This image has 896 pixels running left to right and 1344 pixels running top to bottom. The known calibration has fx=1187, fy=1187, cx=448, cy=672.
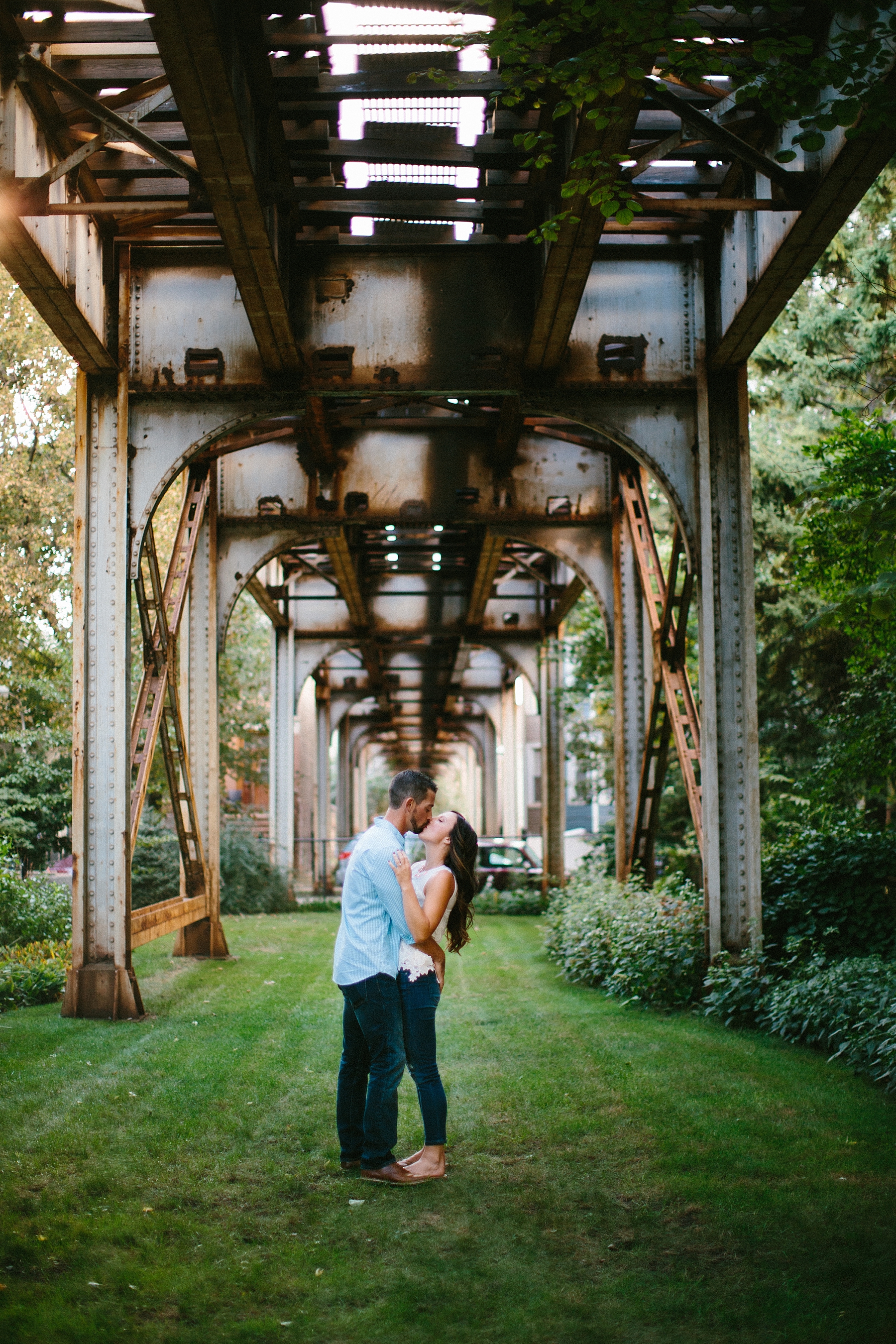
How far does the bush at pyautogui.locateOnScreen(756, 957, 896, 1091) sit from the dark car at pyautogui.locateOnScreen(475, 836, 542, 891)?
16.2 metres

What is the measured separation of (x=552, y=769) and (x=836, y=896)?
13.1 m

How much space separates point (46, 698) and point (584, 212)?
661 inches

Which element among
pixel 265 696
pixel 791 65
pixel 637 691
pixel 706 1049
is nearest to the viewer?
pixel 791 65

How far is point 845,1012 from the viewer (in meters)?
8.36

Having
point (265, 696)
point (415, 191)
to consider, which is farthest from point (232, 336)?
point (265, 696)

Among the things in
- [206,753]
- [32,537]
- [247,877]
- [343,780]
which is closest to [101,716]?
[206,753]

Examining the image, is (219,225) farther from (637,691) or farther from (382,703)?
(382,703)

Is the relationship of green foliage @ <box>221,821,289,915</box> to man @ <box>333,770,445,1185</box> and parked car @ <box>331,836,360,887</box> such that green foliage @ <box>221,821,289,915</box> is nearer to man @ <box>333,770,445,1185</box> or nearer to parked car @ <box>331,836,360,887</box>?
parked car @ <box>331,836,360,887</box>

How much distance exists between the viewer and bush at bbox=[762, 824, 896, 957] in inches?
400

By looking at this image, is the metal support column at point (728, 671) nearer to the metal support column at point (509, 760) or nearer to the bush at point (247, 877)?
the bush at point (247, 877)

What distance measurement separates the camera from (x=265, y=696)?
107ft

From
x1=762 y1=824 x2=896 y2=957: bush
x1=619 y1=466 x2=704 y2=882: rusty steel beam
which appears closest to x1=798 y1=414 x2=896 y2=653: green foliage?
x1=619 y1=466 x2=704 y2=882: rusty steel beam

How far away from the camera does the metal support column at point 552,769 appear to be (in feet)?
76.9

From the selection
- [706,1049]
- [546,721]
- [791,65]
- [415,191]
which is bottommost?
[706,1049]
